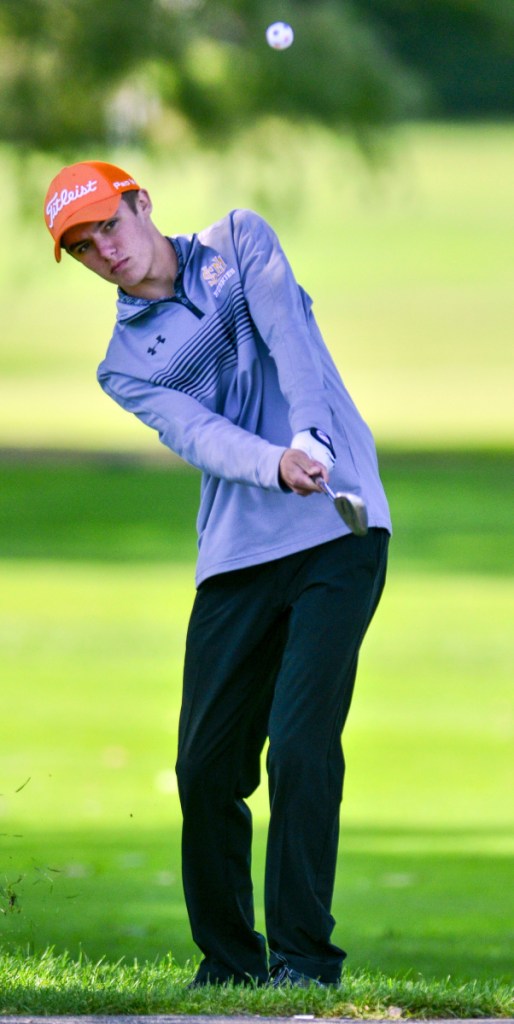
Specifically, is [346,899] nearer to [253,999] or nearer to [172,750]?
[253,999]

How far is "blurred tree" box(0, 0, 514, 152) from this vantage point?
21984mm

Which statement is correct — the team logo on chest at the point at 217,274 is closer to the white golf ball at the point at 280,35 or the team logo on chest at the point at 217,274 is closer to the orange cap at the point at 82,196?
the orange cap at the point at 82,196

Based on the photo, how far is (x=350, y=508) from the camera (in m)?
4.53

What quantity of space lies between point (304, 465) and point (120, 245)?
77 centimetres

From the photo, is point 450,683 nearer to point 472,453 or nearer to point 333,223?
point 472,453

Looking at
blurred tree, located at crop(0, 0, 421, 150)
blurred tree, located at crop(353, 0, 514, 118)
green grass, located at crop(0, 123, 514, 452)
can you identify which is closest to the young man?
blurred tree, located at crop(0, 0, 421, 150)

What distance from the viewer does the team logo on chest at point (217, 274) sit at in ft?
16.3

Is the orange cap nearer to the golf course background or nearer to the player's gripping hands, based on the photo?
the player's gripping hands

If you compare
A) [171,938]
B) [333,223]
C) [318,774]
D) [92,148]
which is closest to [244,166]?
[92,148]

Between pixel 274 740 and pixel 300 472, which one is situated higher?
pixel 300 472

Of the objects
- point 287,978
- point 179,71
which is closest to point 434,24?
point 179,71

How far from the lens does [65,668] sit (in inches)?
524

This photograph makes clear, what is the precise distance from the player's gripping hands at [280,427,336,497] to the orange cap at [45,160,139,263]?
74cm

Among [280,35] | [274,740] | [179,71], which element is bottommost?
[274,740]
